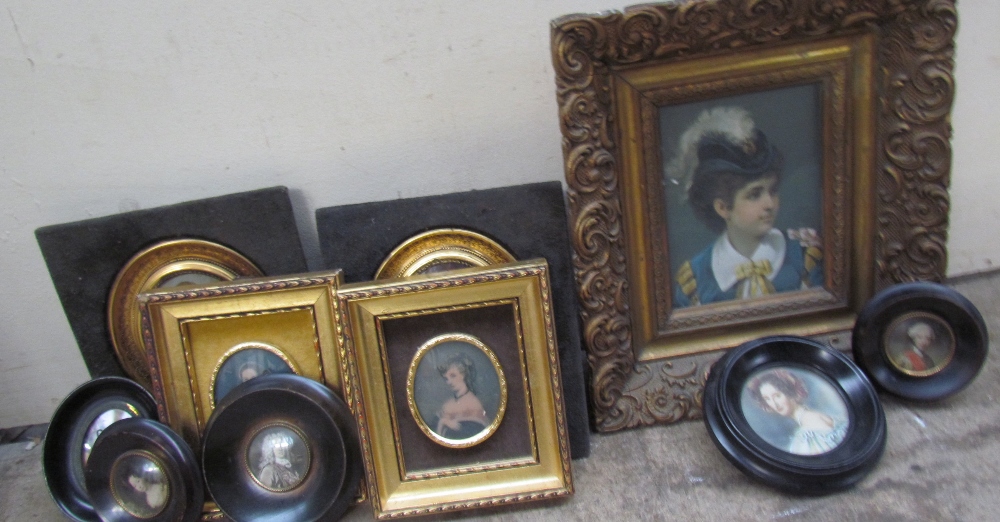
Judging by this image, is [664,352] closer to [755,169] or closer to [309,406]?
[755,169]

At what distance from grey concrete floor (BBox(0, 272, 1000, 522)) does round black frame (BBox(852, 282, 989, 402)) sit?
35 millimetres

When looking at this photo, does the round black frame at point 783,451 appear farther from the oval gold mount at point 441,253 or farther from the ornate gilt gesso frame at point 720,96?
the oval gold mount at point 441,253

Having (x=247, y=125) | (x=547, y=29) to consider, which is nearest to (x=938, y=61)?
(x=547, y=29)

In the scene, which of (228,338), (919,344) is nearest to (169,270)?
(228,338)

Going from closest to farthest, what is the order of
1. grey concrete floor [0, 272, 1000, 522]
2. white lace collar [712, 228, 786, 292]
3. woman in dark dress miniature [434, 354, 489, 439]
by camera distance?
grey concrete floor [0, 272, 1000, 522]
woman in dark dress miniature [434, 354, 489, 439]
white lace collar [712, 228, 786, 292]

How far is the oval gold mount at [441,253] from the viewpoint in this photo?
4.06 feet

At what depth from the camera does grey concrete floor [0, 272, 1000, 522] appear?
104 centimetres

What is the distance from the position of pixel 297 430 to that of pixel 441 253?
35 cm

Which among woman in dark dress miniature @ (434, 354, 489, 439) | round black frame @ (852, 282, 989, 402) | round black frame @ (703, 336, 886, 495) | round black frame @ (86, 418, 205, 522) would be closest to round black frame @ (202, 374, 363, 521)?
round black frame @ (86, 418, 205, 522)

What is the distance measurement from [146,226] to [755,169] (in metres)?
1.00

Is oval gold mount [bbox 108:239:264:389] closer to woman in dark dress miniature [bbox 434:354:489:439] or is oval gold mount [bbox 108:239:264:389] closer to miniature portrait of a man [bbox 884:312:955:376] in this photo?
woman in dark dress miniature [bbox 434:354:489:439]

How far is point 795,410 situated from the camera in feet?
3.71

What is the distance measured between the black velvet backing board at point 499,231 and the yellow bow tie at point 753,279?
28cm

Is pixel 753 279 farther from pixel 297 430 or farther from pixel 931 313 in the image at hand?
pixel 297 430
